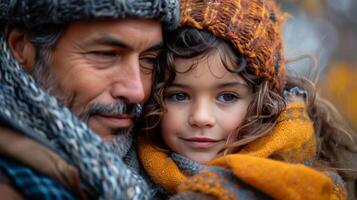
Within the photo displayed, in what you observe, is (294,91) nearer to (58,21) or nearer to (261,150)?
(261,150)

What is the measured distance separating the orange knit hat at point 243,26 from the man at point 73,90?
6.1 inches

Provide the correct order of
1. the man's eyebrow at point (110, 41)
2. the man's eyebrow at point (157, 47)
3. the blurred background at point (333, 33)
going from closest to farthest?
the man's eyebrow at point (110, 41), the man's eyebrow at point (157, 47), the blurred background at point (333, 33)

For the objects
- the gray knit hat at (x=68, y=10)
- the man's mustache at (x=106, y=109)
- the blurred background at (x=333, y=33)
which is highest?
the gray knit hat at (x=68, y=10)

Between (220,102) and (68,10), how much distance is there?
91 cm

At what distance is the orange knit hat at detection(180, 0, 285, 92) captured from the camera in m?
3.22

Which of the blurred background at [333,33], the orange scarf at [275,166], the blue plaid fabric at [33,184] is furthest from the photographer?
the blurred background at [333,33]

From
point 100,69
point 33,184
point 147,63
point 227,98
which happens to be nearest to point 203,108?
point 227,98

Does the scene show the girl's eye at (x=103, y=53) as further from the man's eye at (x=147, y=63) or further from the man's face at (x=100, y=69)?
the man's eye at (x=147, y=63)

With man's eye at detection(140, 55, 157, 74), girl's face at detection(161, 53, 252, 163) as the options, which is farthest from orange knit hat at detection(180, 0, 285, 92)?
man's eye at detection(140, 55, 157, 74)

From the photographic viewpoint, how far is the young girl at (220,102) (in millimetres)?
3219

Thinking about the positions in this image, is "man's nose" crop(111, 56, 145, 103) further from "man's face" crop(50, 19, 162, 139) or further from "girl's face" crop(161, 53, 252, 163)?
"girl's face" crop(161, 53, 252, 163)

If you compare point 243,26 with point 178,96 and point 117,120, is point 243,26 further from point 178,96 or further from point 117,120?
point 117,120

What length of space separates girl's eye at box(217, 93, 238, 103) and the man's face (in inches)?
17.7

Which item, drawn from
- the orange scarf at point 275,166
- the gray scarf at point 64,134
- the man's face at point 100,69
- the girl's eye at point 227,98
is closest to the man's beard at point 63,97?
the man's face at point 100,69
